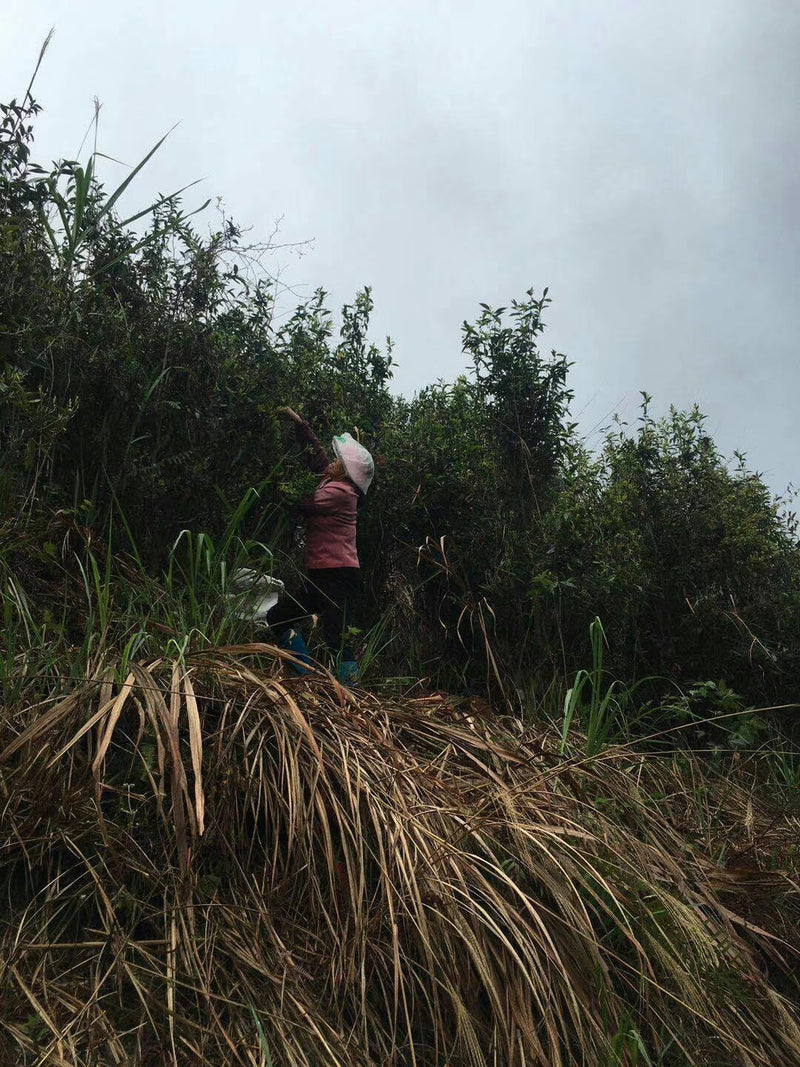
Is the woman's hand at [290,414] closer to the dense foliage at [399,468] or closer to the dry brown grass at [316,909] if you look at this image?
the dense foliage at [399,468]

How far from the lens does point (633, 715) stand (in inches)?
201

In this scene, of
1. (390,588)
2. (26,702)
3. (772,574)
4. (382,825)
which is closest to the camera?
(382,825)

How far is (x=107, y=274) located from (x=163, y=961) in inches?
128

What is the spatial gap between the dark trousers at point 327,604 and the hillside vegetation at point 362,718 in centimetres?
21

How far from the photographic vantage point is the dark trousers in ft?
16.6

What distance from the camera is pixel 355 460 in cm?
498

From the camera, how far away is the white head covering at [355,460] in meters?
4.95

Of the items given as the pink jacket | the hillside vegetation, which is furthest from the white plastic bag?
the pink jacket

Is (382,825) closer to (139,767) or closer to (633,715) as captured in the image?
(139,767)

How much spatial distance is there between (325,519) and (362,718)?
2.07 metres

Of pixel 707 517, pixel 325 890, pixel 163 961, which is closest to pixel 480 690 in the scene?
pixel 707 517

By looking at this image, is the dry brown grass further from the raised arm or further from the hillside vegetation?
the raised arm

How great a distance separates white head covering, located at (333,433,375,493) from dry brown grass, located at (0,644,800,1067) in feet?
6.73

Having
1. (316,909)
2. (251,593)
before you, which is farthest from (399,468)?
(316,909)
